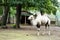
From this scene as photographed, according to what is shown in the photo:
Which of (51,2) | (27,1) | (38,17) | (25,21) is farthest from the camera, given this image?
(25,21)

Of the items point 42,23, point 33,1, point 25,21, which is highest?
point 33,1

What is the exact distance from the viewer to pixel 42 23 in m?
17.8

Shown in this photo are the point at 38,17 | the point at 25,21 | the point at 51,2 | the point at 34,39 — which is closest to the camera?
the point at 34,39

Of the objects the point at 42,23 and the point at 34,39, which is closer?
the point at 34,39

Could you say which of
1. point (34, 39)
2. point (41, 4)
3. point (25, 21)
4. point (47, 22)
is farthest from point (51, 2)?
point (25, 21)

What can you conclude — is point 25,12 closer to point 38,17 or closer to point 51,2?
point 51,2

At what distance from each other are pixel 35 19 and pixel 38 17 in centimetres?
29

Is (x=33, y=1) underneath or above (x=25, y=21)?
above

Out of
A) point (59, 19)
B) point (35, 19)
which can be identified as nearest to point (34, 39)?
point (35, 19)

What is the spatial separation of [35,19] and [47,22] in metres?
1.41

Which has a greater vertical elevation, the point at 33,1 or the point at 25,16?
the point at 33,1

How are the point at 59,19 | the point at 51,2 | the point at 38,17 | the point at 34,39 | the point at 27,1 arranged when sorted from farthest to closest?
the point at 59,19
the point at 51,2
the point at 27,1
the point at 38,17
the point at 34,39

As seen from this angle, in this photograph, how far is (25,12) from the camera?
50.4 meters

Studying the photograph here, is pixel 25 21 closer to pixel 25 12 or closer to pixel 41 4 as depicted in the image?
pixel 25 12
